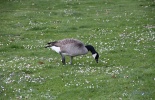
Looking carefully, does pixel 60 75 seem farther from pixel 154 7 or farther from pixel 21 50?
pixel 154 7

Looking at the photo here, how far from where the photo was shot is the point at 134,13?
3131 cm

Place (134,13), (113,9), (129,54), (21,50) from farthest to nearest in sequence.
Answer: (113,9) → (134,13) → (21,50) → (129,54)

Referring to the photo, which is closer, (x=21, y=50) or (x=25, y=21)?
(x=21, y=50)

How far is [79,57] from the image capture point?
19375 millimetres

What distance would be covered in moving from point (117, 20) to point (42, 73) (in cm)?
1302

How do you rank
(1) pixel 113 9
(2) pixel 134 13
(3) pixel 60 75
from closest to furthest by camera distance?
(3) pixel 60 75
(2) pixel 134 13
(1) pixel 113 9

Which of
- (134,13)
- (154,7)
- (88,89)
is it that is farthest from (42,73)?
(154,7)

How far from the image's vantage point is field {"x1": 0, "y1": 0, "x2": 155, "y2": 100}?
47.8ft

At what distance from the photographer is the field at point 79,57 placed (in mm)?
14578

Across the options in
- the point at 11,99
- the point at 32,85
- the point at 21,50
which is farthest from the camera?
the point at 21,50

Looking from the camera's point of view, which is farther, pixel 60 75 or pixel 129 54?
pixel 129 54

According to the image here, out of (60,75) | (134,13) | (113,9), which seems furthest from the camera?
(113,9)

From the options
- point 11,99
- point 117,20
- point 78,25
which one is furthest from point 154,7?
point 11,99

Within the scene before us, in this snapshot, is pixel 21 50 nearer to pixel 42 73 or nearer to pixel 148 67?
pixel 42 73
